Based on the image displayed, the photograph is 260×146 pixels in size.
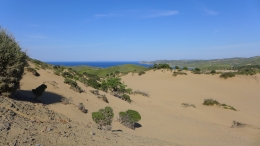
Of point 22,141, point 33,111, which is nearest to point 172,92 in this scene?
point 33,111

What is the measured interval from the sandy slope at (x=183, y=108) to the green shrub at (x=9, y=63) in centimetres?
226

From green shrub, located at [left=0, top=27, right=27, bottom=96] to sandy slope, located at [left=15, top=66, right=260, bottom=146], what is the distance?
89.0 inches

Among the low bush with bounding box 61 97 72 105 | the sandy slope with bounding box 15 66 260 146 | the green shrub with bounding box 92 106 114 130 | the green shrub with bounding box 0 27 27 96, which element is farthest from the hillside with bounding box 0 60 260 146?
the green shrub with bounding box 0 27 27 96

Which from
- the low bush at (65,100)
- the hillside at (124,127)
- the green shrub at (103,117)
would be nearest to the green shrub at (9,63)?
the hillside at (124,127)

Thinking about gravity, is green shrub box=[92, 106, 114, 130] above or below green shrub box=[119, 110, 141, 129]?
above

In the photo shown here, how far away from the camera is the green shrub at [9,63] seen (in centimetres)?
796

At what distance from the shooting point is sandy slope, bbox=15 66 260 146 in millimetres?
10250

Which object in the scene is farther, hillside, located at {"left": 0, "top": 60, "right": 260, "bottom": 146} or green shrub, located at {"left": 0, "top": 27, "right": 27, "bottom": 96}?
green shrub, located at {"left": 0, "top": 27, "right": 27, "bottom": 96}

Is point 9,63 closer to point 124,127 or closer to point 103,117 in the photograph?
point 103,117

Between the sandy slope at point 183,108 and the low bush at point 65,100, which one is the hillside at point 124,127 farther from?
the low bush at point 65,100

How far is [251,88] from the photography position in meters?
→ 30.7

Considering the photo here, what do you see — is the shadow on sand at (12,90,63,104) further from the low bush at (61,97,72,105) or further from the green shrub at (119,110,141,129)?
the green shrub at (119,110,141,129)

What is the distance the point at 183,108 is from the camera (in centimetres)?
1838

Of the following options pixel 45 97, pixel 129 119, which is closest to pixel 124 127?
pixel 129 119
